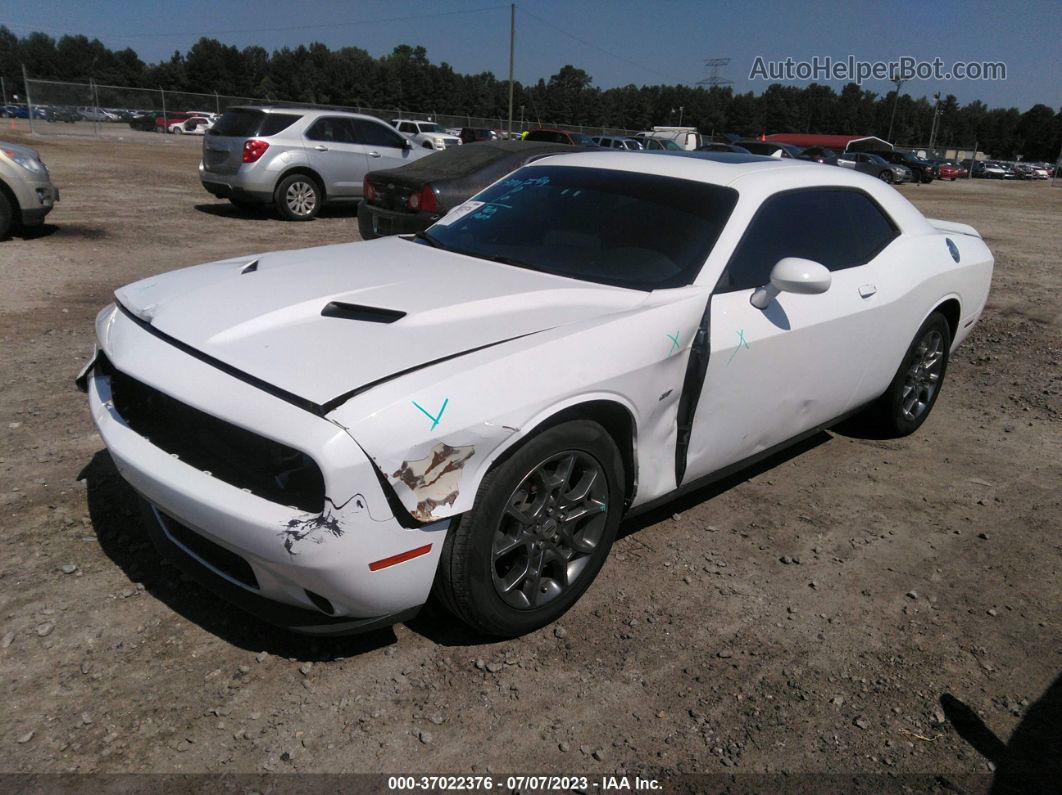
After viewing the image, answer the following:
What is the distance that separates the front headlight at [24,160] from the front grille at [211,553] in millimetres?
8085

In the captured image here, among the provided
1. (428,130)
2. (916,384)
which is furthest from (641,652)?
(428,130)

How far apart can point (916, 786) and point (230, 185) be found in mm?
11828

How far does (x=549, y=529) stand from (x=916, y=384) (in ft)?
10.2

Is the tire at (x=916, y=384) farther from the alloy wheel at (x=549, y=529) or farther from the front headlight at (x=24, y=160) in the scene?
the front headlight at (x=24, y=160)

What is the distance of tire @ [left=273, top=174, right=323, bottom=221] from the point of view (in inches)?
474

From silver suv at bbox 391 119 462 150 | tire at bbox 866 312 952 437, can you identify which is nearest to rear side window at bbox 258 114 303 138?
tire at bbox 866 312 952 437

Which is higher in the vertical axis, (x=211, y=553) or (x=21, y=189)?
(x=21, y=189)

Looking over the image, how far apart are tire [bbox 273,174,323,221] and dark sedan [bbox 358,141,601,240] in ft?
12.2

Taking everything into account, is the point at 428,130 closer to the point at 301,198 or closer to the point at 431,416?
the point at 301,198

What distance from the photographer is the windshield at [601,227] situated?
3271 millimetres

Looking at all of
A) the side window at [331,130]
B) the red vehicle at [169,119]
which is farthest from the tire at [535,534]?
the red vehicle at [169,119]

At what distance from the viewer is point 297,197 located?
12.3m

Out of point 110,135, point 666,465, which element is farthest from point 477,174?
point 110,135

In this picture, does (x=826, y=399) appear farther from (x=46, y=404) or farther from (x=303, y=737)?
(x=46, y=404)
